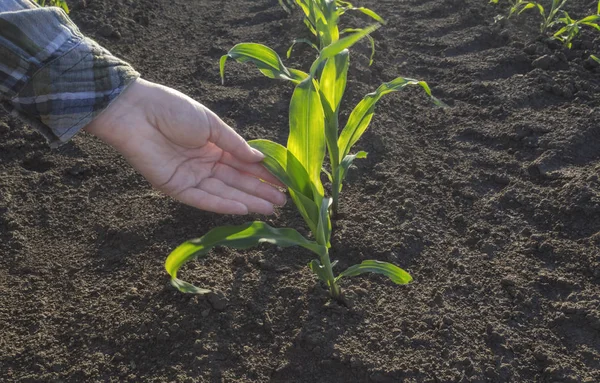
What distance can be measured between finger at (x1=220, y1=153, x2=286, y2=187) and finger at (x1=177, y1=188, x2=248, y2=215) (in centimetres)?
16

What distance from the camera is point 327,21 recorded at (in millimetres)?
2279

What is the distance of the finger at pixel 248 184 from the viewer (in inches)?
72.0

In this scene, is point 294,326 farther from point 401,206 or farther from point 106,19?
point 106,19

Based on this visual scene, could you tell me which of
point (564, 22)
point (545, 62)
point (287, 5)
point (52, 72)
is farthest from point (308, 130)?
point (287, 5)

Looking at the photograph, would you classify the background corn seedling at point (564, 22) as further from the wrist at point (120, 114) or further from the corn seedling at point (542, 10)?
the wrist at point (120, 114)

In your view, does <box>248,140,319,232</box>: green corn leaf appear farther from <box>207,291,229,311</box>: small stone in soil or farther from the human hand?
<box>207,291,229,311</box>: small stone in soil

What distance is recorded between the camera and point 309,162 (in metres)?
1.65

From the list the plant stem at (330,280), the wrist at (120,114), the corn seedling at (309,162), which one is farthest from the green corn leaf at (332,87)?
the wrist at (120,114)

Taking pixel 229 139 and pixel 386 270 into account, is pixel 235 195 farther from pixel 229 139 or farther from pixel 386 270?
pixel 386 270

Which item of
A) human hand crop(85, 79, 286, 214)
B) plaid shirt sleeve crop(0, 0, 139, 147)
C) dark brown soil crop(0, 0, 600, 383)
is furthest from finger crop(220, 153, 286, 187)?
plaid shirt sleeve crop(0, 0, 139, 147)

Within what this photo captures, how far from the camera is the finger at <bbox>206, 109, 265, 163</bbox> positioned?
171 centimetres

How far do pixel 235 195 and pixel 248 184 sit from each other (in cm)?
9

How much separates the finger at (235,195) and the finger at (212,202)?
0.03 m

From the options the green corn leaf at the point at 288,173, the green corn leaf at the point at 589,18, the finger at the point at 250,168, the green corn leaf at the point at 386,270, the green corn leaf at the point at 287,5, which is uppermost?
the green corn leaf at the point at 589,18
